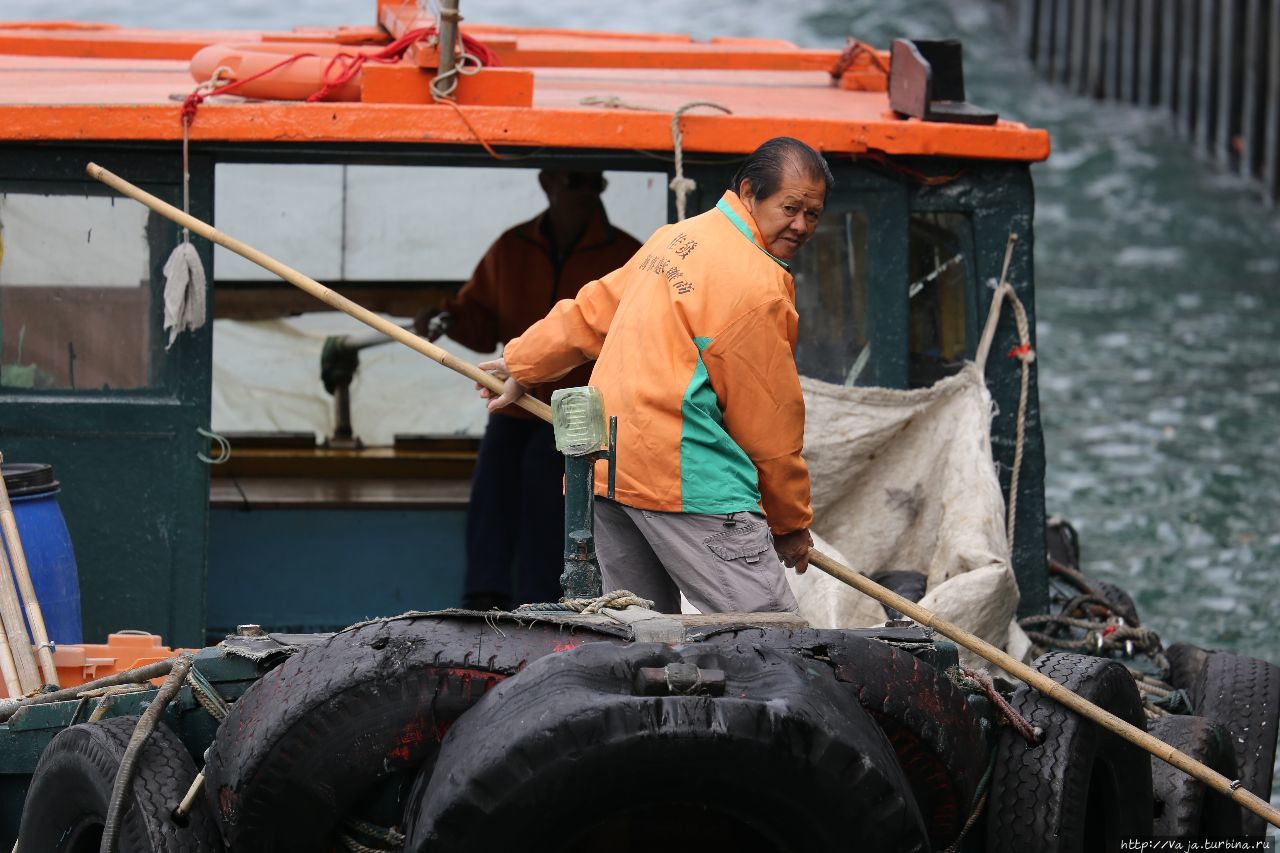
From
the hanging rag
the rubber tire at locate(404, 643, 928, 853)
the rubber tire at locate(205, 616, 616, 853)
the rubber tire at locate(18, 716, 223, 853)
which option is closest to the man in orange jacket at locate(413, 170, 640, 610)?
the hanging rag

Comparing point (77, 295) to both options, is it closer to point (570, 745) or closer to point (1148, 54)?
point (570, 745)

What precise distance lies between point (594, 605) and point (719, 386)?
0.62 metres

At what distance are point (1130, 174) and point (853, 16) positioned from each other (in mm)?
6199

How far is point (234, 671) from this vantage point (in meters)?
3.79

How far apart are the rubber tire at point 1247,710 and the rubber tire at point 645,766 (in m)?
2.41

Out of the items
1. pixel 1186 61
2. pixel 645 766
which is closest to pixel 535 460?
pixel 645 766

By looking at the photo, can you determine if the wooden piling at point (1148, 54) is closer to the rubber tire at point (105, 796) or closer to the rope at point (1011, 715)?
the rope at point (1011, 715)

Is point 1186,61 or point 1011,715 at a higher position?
point 1186,61

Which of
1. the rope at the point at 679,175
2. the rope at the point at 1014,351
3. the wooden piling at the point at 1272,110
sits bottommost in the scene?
the rope at the point at 1014,351

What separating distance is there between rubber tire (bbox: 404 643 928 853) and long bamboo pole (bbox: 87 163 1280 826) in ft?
2.45

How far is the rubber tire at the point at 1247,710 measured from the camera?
5.37 m

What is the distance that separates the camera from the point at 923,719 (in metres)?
3.58

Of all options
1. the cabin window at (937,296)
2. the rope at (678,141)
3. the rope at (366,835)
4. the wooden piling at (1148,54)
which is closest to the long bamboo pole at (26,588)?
the rope at (366,835)

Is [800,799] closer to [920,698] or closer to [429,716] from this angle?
[920,698]
